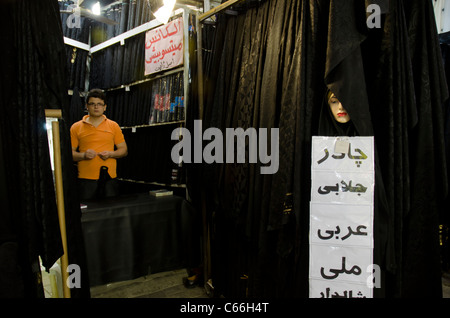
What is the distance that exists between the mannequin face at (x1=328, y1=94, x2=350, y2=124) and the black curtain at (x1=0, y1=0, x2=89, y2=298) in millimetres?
1551

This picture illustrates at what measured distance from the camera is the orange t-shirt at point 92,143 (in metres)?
3.20

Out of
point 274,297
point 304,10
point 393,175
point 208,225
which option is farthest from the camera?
point 208,225

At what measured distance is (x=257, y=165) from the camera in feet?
6.23

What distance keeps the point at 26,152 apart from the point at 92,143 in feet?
6.04

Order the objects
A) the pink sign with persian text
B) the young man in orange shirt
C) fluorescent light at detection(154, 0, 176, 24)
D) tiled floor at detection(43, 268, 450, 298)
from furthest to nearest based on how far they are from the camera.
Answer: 1. the pink sign with persian text
2. the young man in orange shirt
3. tiled floor at detection(43, 268, 450, 298)
4. fluorescent light at detection(154, 0, 176, 24)

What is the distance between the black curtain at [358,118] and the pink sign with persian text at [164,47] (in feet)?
5.21

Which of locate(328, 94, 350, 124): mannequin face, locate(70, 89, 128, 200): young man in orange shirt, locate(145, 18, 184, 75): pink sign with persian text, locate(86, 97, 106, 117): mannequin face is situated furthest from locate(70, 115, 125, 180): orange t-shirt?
locate(328, 94, 350, 124): mannequin face

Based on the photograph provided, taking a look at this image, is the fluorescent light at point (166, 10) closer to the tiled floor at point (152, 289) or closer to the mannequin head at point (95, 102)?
the mannequin head at point (95, 102)

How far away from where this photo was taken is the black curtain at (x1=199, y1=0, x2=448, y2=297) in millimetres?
1450

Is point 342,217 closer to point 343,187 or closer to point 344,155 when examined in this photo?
point 343,187

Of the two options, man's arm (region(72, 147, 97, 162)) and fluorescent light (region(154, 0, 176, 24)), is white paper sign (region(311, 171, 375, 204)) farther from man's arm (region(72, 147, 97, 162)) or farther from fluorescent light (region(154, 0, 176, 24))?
man's arm (region(72, 147, 97, 162))
